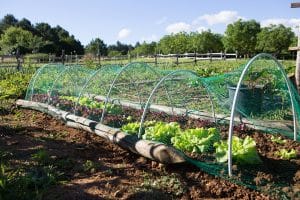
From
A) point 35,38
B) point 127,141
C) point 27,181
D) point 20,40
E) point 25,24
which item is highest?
point 25,24

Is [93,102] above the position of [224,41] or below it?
below

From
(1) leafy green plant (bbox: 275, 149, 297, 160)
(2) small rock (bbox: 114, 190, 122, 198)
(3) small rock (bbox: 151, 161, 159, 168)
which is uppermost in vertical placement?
(1) leafy green plant (bbox: 275, 149, 297, 160)

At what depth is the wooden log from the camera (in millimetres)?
4223

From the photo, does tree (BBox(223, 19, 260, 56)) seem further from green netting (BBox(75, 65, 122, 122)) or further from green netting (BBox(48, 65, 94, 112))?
green netting (BBox(75, 65, 122, 122))

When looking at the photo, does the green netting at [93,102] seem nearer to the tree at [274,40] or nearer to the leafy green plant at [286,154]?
the leafy green plant at [286,154]

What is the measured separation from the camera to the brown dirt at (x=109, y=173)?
3.73 m

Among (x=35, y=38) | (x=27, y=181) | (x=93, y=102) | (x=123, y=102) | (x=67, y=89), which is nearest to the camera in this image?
(x=27, y=181)

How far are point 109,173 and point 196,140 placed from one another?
3.71 ft

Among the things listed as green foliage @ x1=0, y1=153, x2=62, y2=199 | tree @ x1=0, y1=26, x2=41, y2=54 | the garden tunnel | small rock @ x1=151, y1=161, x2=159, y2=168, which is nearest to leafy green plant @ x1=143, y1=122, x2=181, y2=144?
the garden tunnel

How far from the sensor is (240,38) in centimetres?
4275

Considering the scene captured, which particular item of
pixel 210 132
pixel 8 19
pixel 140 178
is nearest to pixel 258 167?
pixel 210 132

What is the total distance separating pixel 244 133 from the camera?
5.54 m

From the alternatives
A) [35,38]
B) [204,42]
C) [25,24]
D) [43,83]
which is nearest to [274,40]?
[204,42]

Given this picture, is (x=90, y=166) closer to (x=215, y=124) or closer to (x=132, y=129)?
(x=132, y=129)
